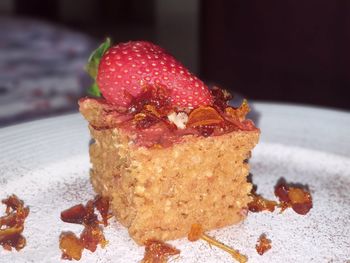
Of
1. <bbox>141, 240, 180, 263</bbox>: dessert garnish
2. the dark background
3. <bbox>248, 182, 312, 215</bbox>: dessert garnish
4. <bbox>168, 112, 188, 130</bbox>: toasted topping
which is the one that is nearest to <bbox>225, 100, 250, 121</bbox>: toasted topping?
<bbox>168, 112, 188, 130</bbox>: toasted topping

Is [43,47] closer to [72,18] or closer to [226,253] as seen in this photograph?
[226,253]

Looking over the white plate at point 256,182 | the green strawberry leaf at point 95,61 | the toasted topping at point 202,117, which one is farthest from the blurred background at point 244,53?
the toasted topping at point 202,117

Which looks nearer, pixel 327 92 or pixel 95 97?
pixel 95 97

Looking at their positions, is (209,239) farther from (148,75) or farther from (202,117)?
(148,75)

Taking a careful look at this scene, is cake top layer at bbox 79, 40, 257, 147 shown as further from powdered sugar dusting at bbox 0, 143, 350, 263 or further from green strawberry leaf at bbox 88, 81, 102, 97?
powdered sugar dusting at bbox 0, 143, 350, 263

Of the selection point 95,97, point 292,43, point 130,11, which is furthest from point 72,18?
point 95,97

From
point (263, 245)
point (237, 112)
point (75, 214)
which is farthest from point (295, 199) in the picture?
point (75, 214)

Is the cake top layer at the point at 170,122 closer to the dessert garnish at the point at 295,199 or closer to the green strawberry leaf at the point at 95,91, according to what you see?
the green strawberry leaf at the point at 95,91

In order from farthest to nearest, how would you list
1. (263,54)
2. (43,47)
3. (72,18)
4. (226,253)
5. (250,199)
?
1. (72,18)
2. (263,54)
3. (43,47)
4. (250,199)
5. (226,253)
